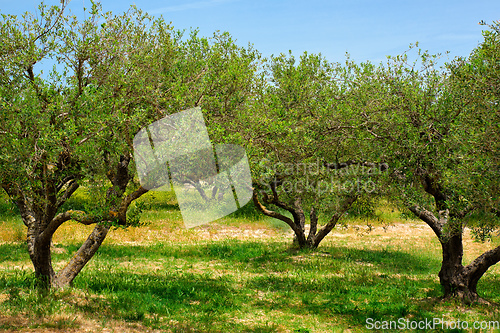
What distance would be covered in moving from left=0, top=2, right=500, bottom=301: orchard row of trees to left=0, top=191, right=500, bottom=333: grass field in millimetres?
1700

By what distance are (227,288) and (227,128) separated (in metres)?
5.98

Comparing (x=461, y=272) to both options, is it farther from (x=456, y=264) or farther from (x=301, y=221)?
(x=301, y=221)

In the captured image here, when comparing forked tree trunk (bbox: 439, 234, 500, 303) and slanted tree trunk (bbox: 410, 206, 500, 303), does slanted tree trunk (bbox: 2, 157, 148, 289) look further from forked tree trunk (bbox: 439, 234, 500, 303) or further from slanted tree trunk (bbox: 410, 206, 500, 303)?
forked tree trunk (bbox: 439, 234, 500, 303)

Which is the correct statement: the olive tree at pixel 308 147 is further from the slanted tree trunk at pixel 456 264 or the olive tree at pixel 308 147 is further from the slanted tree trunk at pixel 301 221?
the slanted tree trunk at pixel 456 264

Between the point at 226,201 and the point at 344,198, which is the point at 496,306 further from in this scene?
the point at 226,201

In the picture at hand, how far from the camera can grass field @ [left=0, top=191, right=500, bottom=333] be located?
1077cm

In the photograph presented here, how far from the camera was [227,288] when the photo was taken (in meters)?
15.1

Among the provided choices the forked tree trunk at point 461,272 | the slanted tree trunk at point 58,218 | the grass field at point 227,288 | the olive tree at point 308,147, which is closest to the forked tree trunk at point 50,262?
the slanted tree trunk at point 58,218

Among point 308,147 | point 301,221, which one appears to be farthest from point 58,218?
point 301,221

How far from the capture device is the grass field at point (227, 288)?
35.3 feet

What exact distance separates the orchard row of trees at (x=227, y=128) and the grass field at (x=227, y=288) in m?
1.70

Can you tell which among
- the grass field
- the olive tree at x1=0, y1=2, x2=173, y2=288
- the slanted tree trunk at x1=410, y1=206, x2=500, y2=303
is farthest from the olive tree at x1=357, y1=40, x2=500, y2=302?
the olive tree at x1=0, y1=2, x2=173, y2=288

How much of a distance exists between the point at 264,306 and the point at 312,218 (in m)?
12.6

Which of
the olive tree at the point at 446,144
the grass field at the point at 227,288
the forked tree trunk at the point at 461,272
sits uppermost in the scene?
the olive tree at the point at 446,144
